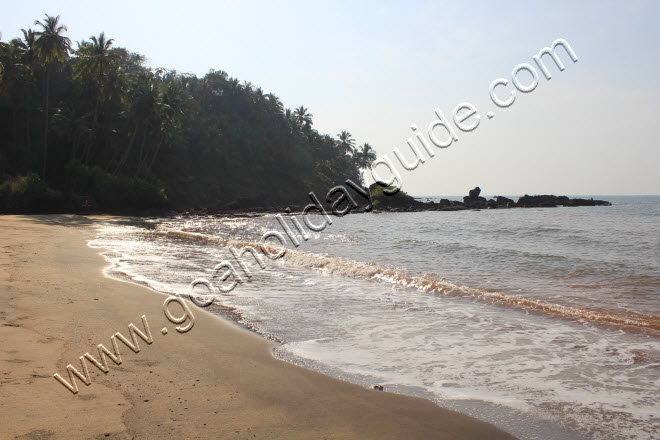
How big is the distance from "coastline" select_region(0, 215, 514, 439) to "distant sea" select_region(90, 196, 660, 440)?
1.39ft

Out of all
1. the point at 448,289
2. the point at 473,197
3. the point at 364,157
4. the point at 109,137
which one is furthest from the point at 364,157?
the point at 448,289

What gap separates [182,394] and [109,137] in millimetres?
45071

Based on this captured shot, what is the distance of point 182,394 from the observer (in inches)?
147

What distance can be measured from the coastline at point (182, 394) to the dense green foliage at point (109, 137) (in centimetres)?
2899

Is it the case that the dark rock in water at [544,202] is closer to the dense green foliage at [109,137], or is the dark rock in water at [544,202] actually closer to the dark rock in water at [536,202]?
the dark rock in water at [536,202]

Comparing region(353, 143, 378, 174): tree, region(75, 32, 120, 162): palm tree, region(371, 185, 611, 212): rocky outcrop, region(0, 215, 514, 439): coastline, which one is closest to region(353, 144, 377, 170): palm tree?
region(353, 143, 378, 174): tree

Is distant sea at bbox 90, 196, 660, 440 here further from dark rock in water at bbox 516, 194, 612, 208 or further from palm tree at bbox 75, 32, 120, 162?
dark rock in water at bbox 516, 194, 612, 208

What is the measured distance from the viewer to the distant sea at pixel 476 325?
4.05m

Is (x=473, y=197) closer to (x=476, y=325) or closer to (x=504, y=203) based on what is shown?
(x=504, y=203)

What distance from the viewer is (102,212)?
34781mm

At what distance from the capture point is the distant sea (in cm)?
405

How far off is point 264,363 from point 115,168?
1701 inches

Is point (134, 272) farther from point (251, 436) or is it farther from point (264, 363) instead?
point (251, 436)

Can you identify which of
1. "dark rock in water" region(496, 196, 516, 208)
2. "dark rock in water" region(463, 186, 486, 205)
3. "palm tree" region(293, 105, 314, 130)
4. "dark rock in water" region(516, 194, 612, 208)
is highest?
"palm tree" region(293, 105, 314, 130)
